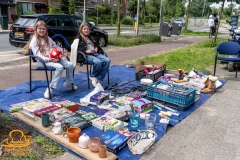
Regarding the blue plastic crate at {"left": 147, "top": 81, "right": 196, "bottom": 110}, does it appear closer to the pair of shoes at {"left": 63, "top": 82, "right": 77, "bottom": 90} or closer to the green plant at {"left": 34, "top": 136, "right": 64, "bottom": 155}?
the pair of shoes at {"left": 63, "top": 82, "right": 77, "bottom": 90}

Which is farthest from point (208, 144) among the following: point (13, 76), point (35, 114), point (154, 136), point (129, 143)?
point (13, 76)

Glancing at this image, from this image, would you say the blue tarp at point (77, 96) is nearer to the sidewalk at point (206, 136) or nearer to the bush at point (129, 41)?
the sidewalk at point (206, 136)

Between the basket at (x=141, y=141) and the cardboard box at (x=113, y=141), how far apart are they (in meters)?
0.09

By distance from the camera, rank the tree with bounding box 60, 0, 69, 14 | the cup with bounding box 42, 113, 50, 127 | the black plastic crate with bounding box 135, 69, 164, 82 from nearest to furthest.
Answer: the cup with bounding box 42, 113, 50, 127
the black plastic crate with bounding box 135, 69, 164, 82
the tree with bounding box 60, 0, 69, 14

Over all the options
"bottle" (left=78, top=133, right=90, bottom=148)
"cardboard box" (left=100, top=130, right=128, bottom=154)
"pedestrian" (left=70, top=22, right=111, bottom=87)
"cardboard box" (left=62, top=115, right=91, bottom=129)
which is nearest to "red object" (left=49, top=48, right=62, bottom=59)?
"pedestrian" (left=70, top=22, right=111, bottom=87)

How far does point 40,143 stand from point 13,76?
11.7 ft

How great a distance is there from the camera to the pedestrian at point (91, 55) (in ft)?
16.3

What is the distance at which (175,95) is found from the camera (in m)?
4.08

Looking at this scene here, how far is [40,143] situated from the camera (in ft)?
9.64

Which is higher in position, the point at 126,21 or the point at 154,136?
the point at 126,21

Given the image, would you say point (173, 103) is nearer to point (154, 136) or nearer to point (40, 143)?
point (154, 136)

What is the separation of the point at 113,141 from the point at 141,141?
0.37 m

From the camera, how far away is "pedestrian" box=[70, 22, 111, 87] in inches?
195

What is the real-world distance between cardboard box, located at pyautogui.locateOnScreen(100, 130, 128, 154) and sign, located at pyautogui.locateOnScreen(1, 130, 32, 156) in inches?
34.7
